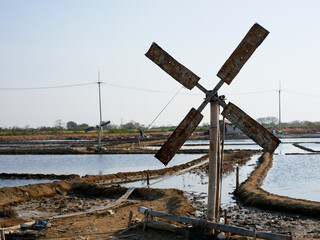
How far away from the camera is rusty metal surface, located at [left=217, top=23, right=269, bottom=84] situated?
6.58 m

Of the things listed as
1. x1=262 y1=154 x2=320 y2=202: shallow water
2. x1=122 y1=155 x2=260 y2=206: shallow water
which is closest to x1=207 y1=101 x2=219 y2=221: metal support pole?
x1=122 y1=155 x2=260 y2=206: shallow water

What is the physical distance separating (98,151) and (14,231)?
26279 mm

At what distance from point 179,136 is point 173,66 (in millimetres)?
1295

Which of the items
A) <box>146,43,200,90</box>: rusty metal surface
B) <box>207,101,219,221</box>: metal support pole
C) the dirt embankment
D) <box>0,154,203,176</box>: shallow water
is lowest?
<box>0,154,203,176</box>: shallow water

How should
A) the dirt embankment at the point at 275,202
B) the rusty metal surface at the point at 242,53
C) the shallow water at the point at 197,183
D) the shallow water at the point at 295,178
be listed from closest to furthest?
the rusty metal surface at the point at 242,53, the dirt embankment at the point at 275,202, the shallow water at the point at 197,183, the shallow water at the point at 295,178

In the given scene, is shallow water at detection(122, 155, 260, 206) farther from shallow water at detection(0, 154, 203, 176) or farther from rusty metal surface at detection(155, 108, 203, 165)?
rusty metal surface at detection(155, 108, 203, 165)

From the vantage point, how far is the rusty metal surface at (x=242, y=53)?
6.58m

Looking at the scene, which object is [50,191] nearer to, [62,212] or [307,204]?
[62,212]

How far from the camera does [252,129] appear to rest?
21.6ft

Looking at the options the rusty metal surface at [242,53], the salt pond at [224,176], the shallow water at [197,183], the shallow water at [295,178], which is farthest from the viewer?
the salt pond at [224,176]

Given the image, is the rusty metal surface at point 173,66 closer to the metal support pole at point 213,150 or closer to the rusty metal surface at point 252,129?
the metal support pole at point 213,150

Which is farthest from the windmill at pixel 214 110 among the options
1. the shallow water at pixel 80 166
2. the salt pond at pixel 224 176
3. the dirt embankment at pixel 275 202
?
the shallow water at pixel 80 166

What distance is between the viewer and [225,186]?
1638cm

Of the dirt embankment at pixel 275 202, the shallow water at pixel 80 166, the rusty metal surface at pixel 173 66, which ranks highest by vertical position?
the rusty metal surface at pixel 173 66
